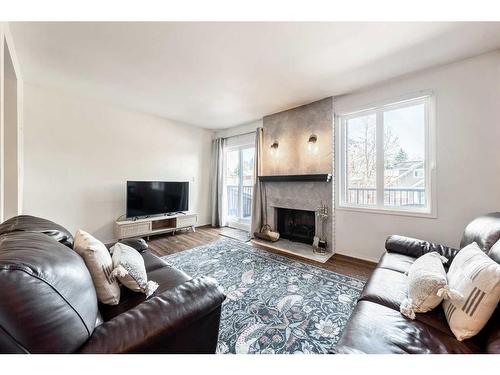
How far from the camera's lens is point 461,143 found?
7.01 ft

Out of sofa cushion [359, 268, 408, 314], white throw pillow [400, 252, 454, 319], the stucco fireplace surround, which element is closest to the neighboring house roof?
the stucco fireplace surround

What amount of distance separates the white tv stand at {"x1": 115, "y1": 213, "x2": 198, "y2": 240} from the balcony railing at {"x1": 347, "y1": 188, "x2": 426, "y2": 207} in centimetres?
312

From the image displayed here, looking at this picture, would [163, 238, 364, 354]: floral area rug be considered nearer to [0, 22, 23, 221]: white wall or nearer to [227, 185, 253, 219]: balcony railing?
[227, 185, 253, 219]: balcony railing

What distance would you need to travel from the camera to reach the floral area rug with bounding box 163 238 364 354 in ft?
4.50

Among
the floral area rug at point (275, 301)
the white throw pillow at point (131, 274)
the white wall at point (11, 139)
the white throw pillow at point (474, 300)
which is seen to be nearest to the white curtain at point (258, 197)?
the floral area rug at point (275, 301)

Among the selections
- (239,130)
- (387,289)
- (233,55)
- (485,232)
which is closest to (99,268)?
(387,289)

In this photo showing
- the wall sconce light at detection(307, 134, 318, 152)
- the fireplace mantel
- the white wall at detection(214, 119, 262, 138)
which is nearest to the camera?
the fireplace mantel

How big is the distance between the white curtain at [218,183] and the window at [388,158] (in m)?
2.75

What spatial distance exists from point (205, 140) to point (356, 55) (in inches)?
142

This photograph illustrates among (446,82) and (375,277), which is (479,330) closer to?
(375,277)

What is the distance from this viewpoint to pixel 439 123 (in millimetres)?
2258

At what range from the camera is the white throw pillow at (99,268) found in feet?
3.40

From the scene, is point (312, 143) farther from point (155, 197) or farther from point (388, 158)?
point (155, 197)
